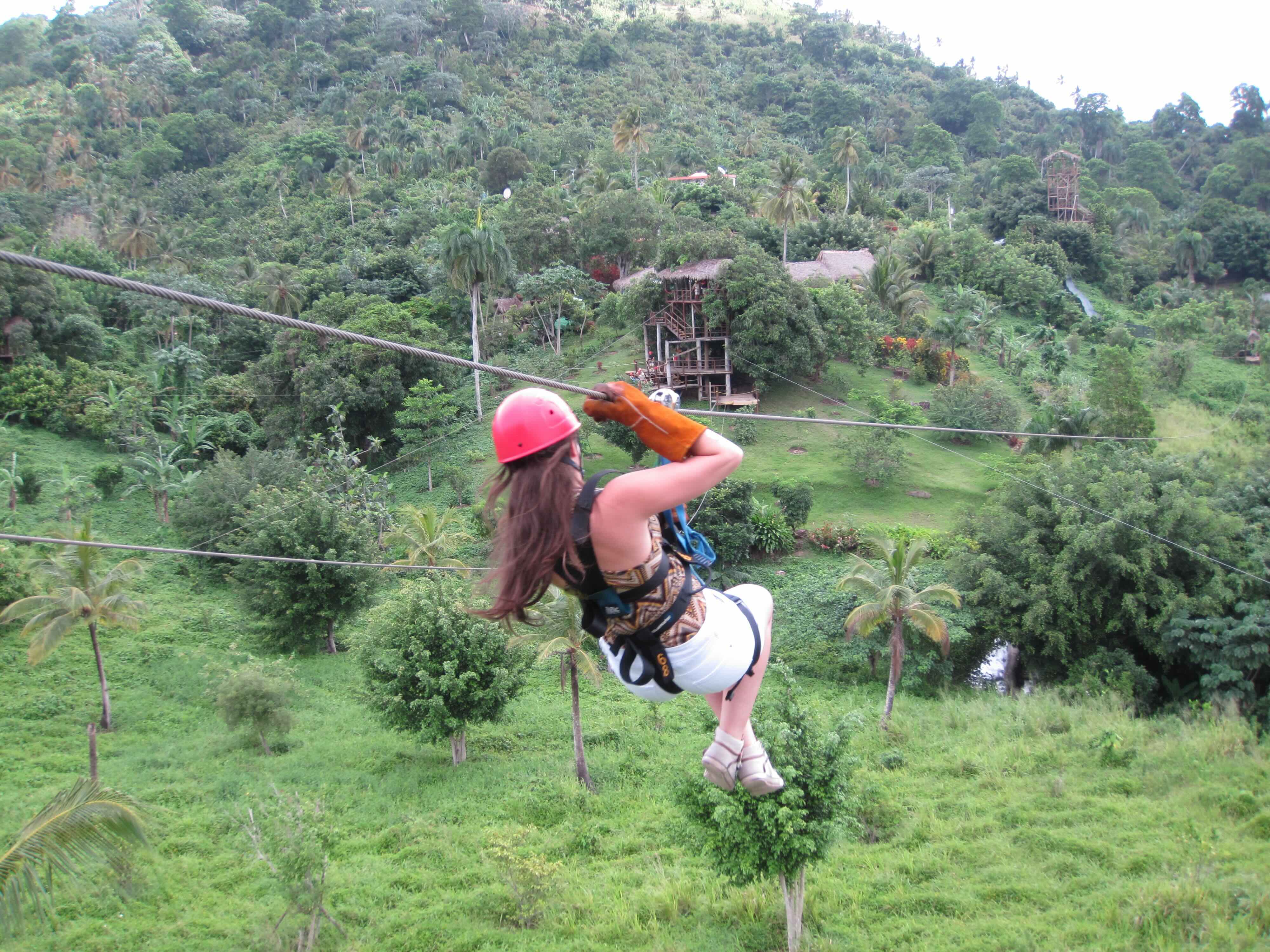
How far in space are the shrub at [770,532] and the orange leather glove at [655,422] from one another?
24769 millimetres

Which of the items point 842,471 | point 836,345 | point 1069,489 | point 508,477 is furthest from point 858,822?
point 836,345

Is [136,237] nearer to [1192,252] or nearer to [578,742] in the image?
[578,742]

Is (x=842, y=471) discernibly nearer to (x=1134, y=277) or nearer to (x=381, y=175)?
(x=1134, y=277)

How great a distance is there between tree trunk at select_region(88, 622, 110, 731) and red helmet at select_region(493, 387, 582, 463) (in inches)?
736

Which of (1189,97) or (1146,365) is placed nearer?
(1146,365)

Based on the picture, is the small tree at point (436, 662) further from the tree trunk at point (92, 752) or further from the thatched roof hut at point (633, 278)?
the thatched roof hut at point (633, 278)

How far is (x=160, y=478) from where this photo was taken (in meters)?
30.8

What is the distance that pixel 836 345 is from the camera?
122 feet

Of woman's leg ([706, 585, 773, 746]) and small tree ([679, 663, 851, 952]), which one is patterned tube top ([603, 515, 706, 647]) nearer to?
woman's leg ([706, 585, 773, 746])

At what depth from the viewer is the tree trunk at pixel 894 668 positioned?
19.6 m

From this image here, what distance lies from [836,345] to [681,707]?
2060cm

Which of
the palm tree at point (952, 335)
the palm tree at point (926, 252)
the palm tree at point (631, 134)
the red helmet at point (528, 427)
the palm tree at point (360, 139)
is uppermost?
the palm tree at point (360, 139)

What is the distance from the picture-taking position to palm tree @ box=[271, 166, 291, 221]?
69.8 m

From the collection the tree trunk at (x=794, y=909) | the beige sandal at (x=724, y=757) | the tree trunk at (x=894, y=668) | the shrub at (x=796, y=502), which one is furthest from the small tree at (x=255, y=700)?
the shrub at (x=796, y=502)
